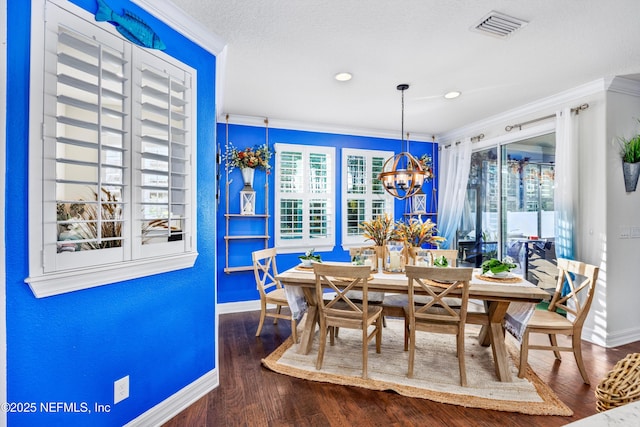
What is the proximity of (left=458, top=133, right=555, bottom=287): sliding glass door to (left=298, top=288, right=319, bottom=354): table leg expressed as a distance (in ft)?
9.80

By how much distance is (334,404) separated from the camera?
223 cm

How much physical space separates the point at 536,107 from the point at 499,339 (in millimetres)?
2967

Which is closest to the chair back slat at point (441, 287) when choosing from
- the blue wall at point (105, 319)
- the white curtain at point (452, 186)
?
the blue wall at point (105, 319)

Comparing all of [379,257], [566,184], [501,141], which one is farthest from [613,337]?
[501,141]

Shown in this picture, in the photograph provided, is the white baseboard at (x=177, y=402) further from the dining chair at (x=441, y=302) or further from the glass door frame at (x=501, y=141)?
the glass door frame at (x=501, y=141)

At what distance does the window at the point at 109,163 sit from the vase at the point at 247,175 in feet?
6.50

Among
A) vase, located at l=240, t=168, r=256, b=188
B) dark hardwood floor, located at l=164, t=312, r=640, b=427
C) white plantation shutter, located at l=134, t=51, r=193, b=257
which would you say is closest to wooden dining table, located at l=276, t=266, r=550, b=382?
dark hardwood floor, located at l=164, t=312, r=640, b=427

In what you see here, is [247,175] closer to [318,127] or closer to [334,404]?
[318,127]

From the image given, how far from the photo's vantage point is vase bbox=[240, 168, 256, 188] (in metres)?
4.29

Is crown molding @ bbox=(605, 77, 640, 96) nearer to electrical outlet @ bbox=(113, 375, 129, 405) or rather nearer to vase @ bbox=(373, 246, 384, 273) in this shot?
vase @ bbox=(373, 246, 384, 273)

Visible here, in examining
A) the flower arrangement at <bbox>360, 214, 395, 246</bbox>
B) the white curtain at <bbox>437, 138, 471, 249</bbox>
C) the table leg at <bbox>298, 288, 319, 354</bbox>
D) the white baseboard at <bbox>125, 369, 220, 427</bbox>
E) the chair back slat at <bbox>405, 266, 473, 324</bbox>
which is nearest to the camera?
the white baseboard at <bbox>125, 369, 220, 427</bbox>

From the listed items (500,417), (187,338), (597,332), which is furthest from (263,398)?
(597,332)

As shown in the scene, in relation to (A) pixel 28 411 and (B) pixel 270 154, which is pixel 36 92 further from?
(B) pixel 270 154

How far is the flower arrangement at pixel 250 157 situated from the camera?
427 cm
